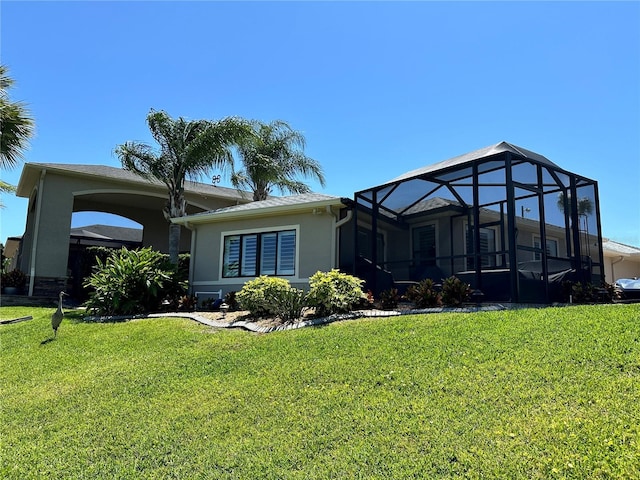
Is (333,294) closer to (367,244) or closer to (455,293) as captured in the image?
(455,293)

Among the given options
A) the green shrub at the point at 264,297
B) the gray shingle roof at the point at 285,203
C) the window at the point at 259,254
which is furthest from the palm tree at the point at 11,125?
the green shrub at the point at 264,297

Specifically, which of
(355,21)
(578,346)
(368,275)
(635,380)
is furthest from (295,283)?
(635,380)

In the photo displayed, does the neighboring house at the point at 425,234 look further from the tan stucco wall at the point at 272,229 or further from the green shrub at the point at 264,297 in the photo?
the green shrub at the point at 264,297

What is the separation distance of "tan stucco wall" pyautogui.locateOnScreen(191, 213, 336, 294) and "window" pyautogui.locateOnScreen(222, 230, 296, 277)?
7.6 inches

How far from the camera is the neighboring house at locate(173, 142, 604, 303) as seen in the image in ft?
32.2

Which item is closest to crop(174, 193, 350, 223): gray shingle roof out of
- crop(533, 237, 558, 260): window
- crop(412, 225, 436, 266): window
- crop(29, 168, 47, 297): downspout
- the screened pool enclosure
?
the screened pool enclosure

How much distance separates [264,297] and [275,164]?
497 inches

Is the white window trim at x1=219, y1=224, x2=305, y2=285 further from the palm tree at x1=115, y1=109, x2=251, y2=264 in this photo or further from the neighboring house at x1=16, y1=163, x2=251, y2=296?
the neighboring house at x1=16, y1=163, x2=251, y2=296

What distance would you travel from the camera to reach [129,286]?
12117 mm

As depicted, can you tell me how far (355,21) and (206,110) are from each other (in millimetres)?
7393

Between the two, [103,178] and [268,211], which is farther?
[103,178]

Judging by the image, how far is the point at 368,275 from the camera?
38.9 ft

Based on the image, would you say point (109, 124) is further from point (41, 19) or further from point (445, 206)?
point (445, 206)

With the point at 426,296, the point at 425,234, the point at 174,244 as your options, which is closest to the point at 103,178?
the point at 174,244
